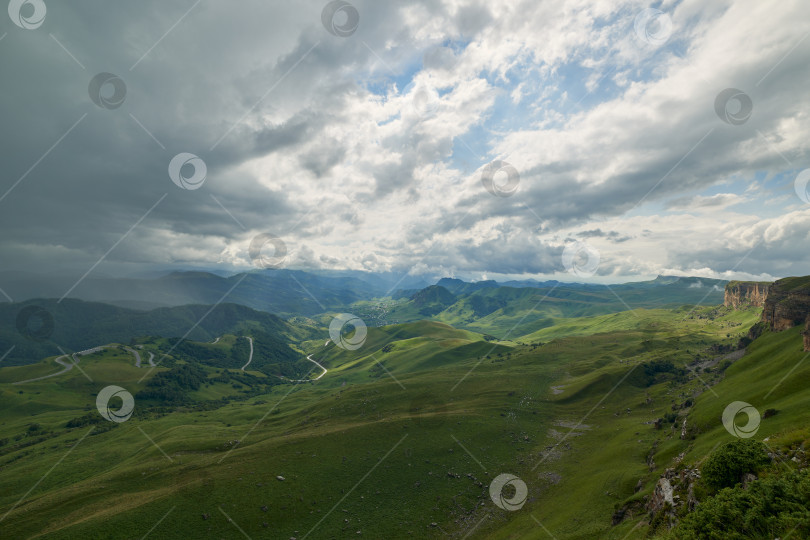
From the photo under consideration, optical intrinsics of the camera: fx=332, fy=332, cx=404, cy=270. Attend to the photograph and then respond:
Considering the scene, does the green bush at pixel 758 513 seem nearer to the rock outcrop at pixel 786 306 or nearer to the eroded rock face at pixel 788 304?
the rock outcrop at pixel 786 306

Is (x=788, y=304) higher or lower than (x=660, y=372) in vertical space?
lower

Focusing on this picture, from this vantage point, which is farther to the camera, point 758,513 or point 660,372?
point 660,372

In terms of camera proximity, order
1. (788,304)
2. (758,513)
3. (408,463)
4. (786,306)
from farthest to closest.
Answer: (786,306)
(788,304)
(408,463)
(758,513)

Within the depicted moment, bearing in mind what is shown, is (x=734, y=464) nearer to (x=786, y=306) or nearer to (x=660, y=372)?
(x=660, y=372)

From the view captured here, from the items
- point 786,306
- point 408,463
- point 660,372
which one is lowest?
point 786,306

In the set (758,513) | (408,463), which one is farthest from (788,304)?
(758,513)

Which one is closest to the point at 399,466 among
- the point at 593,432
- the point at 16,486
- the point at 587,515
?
the point at 587,515

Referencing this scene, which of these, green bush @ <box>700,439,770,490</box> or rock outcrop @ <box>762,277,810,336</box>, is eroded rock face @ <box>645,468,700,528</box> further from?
rock outcrop @ <box>762,277,810,336</box>

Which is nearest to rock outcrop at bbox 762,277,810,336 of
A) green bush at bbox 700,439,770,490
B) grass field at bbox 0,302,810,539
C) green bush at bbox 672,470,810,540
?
grass field at bbox 0,302,810,539

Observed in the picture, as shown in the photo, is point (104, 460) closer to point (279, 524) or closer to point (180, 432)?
point (180, 432)

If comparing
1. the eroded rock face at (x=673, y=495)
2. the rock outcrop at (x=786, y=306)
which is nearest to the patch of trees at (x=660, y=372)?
the rock outcrop at (x=786, y=306)
